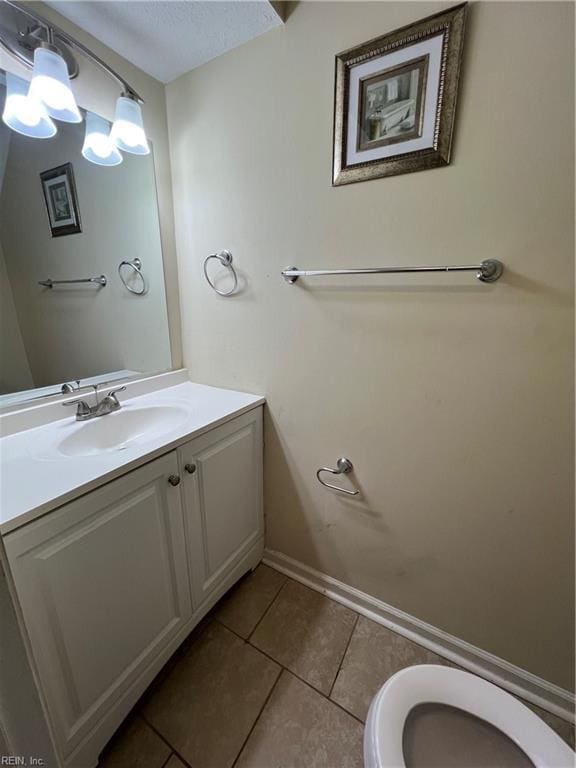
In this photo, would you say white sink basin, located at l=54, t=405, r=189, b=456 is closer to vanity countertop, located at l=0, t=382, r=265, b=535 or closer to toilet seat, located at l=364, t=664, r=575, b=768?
vanity countertop, located at l=0, t=382, r=265, b=535

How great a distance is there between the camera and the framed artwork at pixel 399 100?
788 mm

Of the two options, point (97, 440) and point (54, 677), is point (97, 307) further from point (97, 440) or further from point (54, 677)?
point (54, 677)

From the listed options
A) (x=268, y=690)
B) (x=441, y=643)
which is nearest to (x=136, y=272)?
(x=268, y=690)

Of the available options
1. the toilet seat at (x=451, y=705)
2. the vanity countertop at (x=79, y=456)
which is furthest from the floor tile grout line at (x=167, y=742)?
the vanity countertop at (x=79, y=456)

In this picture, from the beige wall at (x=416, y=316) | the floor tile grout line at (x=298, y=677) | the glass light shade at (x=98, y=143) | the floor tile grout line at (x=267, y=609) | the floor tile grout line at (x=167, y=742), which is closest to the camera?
the beige wall at (x=416, y=316)

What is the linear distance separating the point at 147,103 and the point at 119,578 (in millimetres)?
1768

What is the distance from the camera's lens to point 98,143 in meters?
1.13

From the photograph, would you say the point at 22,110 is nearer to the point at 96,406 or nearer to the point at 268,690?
the point at 96,406

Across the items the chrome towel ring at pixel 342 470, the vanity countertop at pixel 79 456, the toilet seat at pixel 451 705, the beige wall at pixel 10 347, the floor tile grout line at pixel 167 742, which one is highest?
the beige wall at pixel 10 347

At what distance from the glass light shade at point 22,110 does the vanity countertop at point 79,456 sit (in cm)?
96

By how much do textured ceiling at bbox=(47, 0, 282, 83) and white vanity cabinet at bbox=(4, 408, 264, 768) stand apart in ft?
4.45

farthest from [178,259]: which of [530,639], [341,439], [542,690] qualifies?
[542,690]

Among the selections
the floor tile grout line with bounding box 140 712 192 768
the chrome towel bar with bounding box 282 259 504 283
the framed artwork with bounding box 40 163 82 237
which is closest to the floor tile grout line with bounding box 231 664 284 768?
the floor tile grout line with bounding box 140 712 192 768

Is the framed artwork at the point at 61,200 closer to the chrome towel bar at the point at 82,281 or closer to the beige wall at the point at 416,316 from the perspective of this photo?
the chrome towel bar at the point at 82,281
